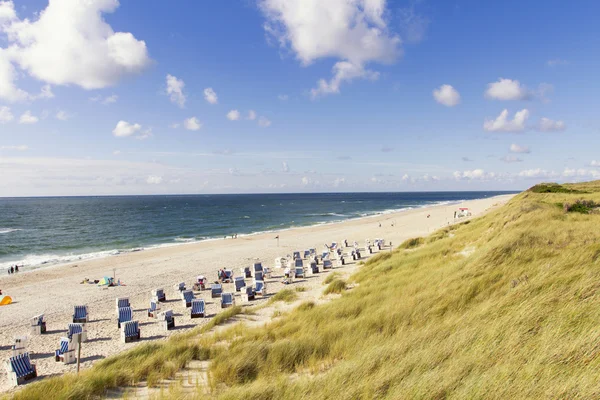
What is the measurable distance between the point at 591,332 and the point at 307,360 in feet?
14.6

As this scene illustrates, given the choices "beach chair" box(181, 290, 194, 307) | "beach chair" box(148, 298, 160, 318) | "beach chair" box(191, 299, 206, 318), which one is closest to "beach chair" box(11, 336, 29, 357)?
"beach chair" box(148, 298, 160, 318)

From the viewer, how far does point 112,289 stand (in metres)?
20.1

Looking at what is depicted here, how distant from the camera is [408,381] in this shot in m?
4.24

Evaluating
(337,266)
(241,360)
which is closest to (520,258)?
(241,360)

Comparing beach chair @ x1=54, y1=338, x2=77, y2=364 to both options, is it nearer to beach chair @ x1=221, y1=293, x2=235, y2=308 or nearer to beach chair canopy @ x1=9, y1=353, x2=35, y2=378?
beach chair canopy @ x1=9, y1=353, x2=35, y2=378

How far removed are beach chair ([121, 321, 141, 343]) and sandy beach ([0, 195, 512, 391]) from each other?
236 mm

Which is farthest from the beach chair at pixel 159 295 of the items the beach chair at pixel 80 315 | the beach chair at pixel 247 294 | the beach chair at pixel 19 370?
the beach chair at pixel 19 370

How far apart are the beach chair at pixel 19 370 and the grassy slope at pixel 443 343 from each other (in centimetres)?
379

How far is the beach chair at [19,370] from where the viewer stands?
923 centimetres

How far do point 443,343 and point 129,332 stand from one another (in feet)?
37.3

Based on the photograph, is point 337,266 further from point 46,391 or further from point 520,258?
point 46,391

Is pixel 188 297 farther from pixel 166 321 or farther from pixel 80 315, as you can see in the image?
pixel 80 315

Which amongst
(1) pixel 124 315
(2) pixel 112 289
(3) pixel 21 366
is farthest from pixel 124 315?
(2) pixel 112 289

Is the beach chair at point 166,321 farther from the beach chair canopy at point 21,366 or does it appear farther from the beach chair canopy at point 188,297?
the beach chair canopy at point 21,366
